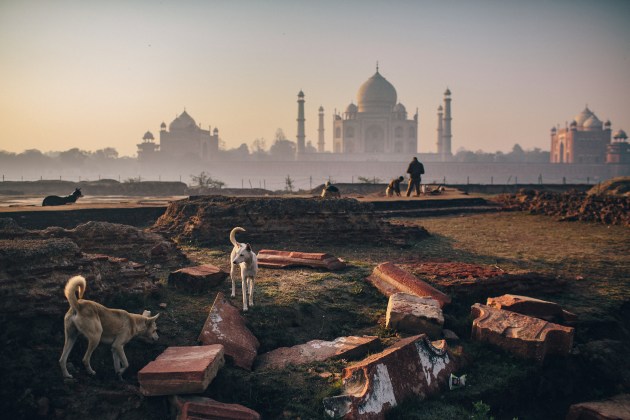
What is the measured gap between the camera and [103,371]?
145 inches

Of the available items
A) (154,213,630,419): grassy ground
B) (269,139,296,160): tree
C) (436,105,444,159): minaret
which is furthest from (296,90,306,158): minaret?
(154,213,630,419): grassy ground

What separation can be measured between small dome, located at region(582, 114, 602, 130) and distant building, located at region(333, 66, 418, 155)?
23587 millimetres

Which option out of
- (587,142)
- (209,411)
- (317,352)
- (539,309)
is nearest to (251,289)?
(317,352)

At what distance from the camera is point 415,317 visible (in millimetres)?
4547

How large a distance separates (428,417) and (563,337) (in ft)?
4.70

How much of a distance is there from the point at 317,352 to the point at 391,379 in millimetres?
707

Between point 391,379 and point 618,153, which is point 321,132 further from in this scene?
point 391,379

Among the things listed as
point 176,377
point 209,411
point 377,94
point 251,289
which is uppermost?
point 377,94

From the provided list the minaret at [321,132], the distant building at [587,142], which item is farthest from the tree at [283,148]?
the distant building at [587,142]

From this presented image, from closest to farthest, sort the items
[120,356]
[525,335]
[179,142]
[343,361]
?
[120,356] < [343,361] < [525,335] < [179,142]

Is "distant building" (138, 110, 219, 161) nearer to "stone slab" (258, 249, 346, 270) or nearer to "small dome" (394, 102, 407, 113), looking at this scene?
"small dome" (394, 102, 407, 113)

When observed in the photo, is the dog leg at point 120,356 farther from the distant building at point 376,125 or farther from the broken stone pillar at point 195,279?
the distant building at point 376,125

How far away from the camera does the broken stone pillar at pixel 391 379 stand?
11.2 ft

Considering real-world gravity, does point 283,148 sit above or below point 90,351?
above
